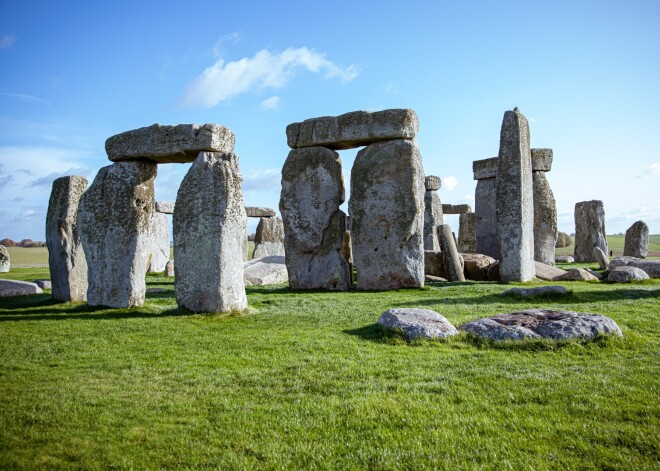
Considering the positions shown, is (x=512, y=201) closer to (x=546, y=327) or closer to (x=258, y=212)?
(x=546, y=327)

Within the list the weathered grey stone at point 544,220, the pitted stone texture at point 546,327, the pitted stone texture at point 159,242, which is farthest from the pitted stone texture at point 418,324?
the pitted stone texture at point 159,242

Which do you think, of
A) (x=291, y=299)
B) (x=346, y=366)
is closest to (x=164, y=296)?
(x=291, y=299)

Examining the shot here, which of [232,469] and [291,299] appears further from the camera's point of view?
[291,299]

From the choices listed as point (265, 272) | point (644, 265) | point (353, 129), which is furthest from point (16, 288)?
point (644, 265)

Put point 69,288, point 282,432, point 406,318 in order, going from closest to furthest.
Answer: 1. point 282,432
2. point 406,318
3. point 69,288

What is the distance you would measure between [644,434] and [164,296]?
9.95m

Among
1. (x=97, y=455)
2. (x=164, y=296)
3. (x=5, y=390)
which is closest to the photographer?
(x=97, y=455)

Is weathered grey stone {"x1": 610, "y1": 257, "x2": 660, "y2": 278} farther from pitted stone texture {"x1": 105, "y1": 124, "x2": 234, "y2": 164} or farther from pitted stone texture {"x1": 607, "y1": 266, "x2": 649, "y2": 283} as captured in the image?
pitted stone texture {"x1": 105, "y1": 124, "x2": 234, "y2": 164}

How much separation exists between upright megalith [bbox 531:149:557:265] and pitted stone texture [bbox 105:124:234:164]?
542 inches

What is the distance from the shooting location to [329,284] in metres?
13.8

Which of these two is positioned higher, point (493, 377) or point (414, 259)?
point (414, 259)

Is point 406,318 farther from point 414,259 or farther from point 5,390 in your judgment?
point 414,259

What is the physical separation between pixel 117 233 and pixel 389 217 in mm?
6628

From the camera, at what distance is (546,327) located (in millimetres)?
6312
